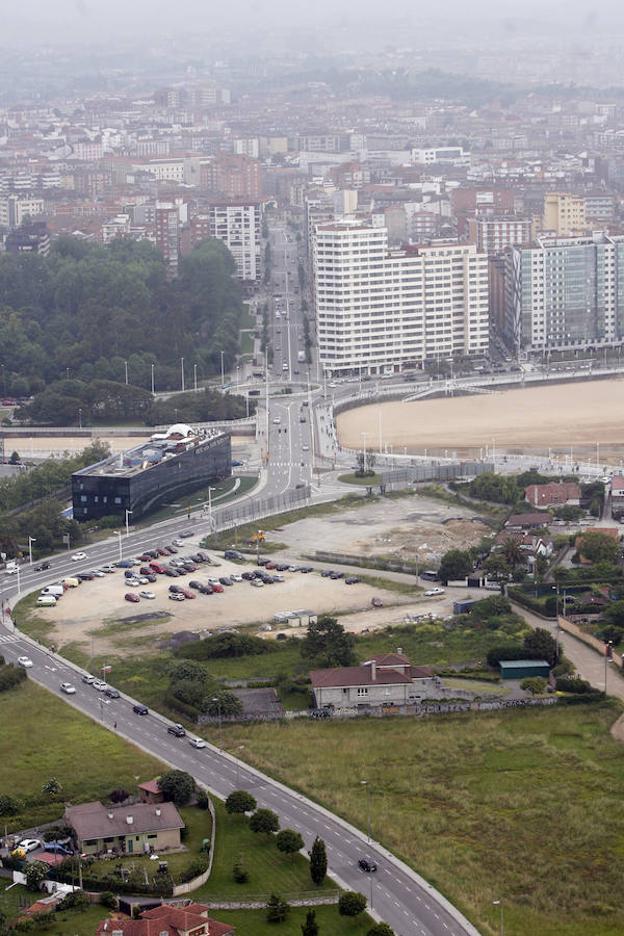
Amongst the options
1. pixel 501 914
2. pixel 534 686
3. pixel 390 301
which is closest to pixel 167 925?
pixel 501 914

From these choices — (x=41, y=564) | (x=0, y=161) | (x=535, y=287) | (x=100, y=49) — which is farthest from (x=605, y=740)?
(x=100, y=49)

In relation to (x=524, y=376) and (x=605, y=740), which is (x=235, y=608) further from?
(x=524, y=376)

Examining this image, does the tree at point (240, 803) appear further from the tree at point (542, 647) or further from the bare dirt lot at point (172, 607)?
the bare dirt lot at point (172, 607)

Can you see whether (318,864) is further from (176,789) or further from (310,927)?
(176,789)

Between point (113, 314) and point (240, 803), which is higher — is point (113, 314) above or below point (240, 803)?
above

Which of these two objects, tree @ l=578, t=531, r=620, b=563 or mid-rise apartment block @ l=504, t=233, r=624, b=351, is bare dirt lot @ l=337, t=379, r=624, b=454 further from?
tree @ l=578, t=531, r=620, b=563

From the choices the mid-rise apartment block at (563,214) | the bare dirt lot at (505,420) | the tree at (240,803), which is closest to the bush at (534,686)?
the tree at (240,803)
